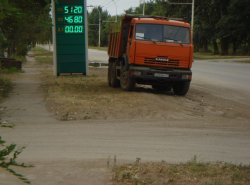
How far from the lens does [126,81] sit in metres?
14.5

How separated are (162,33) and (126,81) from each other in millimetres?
2152

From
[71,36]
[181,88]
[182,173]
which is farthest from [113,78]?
[182,173]

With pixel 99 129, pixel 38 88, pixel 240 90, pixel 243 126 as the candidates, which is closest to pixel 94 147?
pixel 99 129

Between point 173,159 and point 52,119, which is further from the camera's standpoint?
point 52,119

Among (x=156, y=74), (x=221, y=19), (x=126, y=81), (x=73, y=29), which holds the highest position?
(x=221, y=19)

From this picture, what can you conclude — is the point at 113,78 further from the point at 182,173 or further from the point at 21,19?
the point at 21,19

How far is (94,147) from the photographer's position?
662 cm

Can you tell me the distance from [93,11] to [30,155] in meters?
136

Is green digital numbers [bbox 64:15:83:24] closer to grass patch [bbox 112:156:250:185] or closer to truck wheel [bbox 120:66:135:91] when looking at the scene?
truck wheel [bbox 120:66:135:91]

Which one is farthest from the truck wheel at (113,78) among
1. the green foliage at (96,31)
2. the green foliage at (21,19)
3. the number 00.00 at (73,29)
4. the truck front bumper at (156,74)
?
the green foliage at (96,31)

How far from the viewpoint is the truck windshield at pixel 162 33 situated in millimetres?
13703

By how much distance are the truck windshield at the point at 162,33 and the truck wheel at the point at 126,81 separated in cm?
147

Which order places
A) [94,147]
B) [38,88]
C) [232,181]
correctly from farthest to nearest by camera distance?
[38,88]
[94,147]
[232,181]

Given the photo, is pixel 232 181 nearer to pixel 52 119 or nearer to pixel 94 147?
pixel 94 147
